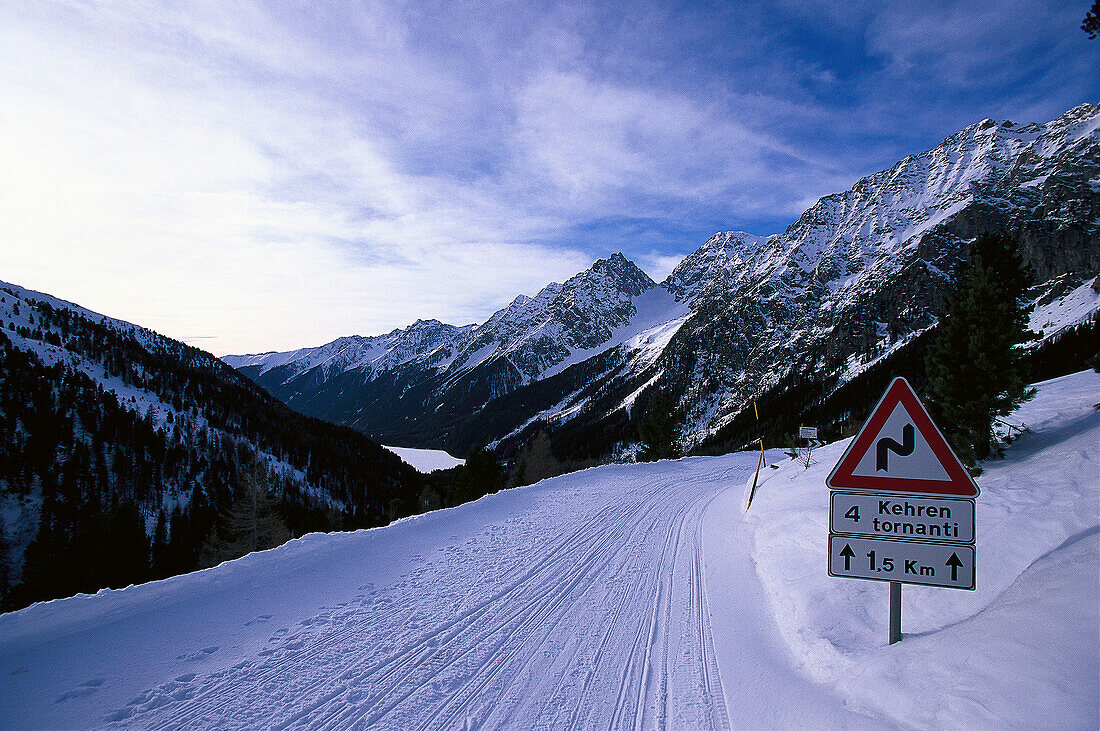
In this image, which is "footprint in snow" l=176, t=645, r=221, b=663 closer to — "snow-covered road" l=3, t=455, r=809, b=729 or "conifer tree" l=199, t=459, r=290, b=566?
"snow-covered road" l=3, t=455, r=809, b=729

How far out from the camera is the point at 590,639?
211 inches

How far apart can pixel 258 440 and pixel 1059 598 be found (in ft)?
459

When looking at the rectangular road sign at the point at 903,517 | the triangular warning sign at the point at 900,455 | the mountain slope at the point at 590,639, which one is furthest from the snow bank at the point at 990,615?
the triangular warning sign at the point at 900,455

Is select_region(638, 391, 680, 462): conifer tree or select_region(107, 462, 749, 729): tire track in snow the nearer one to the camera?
select_region(107, 462, 749, 729): tire track in snow

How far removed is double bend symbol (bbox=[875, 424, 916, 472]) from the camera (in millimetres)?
3777

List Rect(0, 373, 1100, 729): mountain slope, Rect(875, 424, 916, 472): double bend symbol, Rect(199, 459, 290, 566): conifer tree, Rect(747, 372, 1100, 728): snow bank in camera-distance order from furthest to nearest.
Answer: Rect(199, 459, 290, 566): conifer tree → Rect(875, 424, 916, 472): double bend symbol → Rect(0, 373, 1100, 729): mountain slope → Rect(747, 372, 1100, 728): snow bank

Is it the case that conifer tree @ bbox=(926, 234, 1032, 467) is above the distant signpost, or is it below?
above

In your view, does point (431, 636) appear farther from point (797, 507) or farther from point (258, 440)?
point (258, 440)

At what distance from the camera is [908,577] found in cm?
367

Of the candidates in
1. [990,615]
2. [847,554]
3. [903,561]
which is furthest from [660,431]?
[903,561]

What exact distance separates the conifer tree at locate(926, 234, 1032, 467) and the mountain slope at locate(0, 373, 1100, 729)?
3.46 ft

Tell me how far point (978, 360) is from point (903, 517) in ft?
27.1

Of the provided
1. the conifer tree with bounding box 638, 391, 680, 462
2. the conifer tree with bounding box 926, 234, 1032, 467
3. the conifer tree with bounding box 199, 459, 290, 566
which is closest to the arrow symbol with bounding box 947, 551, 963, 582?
the conifer tree with bounding box 926, 234, 1032, 467

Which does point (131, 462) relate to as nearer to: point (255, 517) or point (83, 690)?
point (255, 517)
